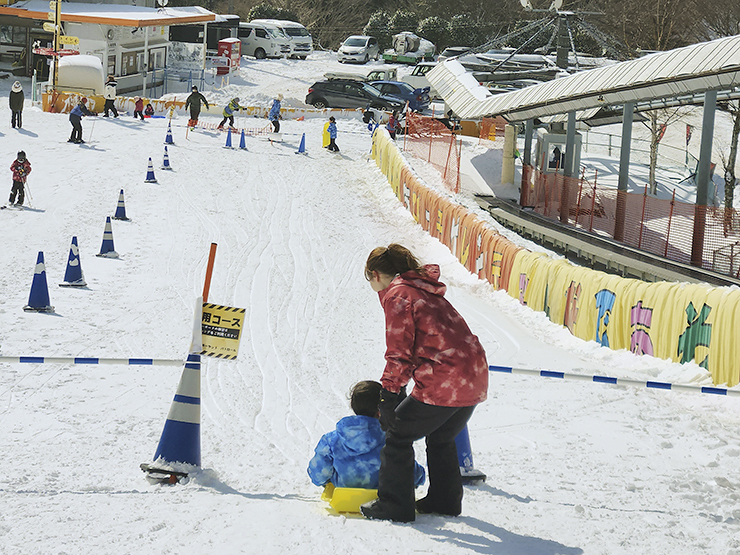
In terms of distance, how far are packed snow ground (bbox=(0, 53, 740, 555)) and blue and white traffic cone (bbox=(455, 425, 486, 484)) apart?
8 cm

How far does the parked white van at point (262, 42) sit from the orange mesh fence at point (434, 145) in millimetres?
22994

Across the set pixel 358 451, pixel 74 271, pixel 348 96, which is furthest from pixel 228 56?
pixel 358 451

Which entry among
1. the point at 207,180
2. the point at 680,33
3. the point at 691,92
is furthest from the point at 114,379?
the point at 680,33

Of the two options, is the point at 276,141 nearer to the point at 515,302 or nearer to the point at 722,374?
the point at 515,302

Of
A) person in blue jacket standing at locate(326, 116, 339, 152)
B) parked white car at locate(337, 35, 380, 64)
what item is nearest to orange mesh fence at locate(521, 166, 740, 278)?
person in blue jacket standing at locate(326, 116, 339, 152)

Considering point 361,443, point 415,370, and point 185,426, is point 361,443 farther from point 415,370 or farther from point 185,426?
point 185,426

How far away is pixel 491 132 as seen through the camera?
112ft

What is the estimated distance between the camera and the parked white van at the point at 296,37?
5428 centimetres

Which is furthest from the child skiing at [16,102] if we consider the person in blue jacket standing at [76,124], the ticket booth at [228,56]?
the ticket booth at [228,56]

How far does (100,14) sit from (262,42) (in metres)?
15.4

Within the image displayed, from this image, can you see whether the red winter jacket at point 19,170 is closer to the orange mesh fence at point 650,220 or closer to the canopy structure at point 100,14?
the orange mesh fence at point 650,220

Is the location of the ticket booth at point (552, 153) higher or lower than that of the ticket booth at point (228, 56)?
lower

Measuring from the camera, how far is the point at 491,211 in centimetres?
2377

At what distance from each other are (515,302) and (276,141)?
19.1 metres
